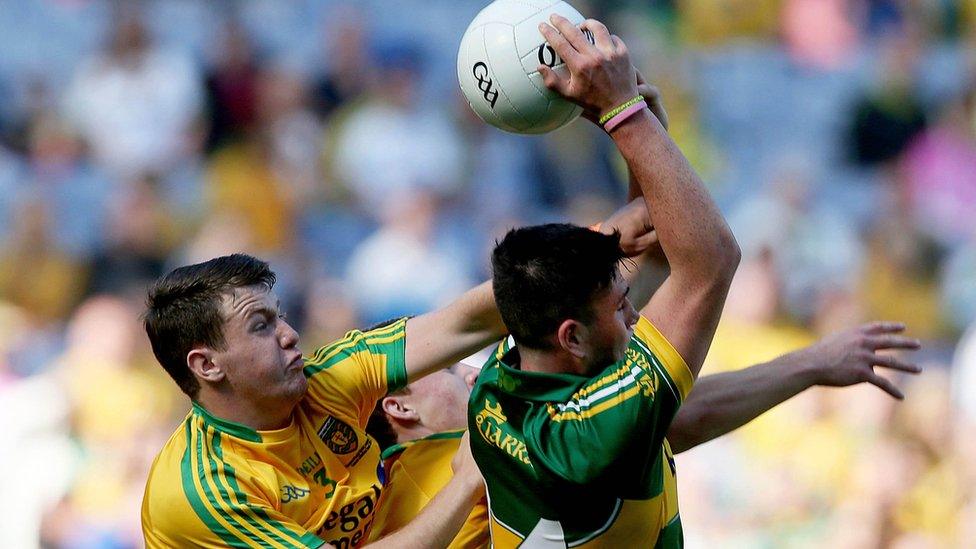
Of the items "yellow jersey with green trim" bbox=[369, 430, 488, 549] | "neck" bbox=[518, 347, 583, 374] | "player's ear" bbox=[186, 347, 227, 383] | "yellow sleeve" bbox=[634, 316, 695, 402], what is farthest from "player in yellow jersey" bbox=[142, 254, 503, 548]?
"yellow sleeve" bbox=[634, 316, 695, 402]

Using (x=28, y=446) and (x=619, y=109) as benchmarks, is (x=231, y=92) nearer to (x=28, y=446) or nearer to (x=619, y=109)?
(x=28, y=446)

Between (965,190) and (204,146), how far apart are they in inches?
236

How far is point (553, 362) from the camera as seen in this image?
3.19 meters

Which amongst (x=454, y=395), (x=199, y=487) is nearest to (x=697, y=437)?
(x=454, y=395)

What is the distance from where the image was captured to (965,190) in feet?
34.3

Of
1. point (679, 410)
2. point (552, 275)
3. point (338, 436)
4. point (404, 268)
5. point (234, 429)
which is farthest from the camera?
point (404, 268)

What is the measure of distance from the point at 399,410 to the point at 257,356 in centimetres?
85

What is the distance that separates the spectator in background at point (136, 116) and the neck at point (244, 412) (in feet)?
20.8

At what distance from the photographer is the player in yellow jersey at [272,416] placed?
11.5 feet

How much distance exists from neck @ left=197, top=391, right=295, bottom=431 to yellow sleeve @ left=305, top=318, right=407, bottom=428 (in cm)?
14

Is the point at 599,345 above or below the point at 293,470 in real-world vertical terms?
above

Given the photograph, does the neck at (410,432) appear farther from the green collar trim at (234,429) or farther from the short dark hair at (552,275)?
the short dark hair at (552,275)

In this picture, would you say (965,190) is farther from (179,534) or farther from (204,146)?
(179,534)

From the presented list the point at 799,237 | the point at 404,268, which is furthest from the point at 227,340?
the point at 799,237
